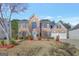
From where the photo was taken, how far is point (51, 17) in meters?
1.50

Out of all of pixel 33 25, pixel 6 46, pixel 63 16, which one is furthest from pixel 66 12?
pixel 6 46

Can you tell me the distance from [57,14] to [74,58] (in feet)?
A: 1.06

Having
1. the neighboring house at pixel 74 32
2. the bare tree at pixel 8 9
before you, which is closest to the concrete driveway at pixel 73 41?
the neighboring house at pixel 74 32

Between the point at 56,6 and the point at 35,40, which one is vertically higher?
the point at 56,6

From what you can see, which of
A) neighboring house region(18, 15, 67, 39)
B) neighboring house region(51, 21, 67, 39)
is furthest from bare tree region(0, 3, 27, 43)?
neighboring house region(51, 21, 67, 39)

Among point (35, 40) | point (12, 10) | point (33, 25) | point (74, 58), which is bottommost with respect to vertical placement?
point (74, 58)

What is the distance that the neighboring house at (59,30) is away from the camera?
4.87 ft

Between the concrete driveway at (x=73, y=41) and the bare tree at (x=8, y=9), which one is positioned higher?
the bare tree at (x=8, y=9)

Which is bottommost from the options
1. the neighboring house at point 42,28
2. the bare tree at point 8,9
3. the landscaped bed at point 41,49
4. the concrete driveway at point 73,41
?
the landscaped bed at point 41,49

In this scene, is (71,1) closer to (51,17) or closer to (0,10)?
(51,17)

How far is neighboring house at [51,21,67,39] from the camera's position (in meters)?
1.49

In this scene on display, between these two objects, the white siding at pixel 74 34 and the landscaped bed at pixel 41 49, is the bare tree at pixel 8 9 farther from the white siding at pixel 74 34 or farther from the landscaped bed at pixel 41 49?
the white siding at pixel 74 34

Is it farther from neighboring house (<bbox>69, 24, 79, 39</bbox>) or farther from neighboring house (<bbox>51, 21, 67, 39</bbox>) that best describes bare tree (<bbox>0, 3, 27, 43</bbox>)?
neighboring house (<bbox>69, 24, 79, 39</bbox>)

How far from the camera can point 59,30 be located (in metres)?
1.49
